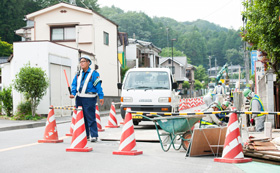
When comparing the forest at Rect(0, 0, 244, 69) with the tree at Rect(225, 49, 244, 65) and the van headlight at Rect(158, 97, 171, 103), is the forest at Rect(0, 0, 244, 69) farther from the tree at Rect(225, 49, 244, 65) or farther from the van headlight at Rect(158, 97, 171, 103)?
the van headlight at Rect(158, 97, 171, 103)

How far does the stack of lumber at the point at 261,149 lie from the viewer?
7430 millimetres

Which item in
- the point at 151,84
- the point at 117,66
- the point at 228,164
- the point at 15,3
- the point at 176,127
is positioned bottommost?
the point at 228,164

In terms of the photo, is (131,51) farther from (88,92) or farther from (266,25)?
(88,92)

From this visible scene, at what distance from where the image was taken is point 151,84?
14891mm

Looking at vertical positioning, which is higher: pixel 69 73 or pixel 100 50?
pixel 100 50

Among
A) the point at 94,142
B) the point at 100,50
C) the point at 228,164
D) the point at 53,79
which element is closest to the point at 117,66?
the point at 100,50

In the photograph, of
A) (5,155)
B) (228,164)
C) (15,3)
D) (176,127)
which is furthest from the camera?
(15,3)

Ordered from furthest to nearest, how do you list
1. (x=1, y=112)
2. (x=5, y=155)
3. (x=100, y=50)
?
(x=100, y=50) → (x=1, y=112) → (x=5, y=155)

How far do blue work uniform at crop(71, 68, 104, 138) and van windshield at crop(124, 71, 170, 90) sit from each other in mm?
5066

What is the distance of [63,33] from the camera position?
31.8m

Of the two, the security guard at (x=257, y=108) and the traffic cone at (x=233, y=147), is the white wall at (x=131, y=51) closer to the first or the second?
the security guard at (x=257, y=108)

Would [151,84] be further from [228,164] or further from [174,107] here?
[228,164]

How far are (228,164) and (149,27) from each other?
307 ft

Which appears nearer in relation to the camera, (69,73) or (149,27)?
(69,73)
